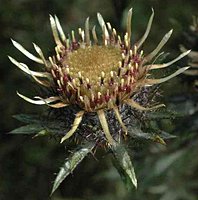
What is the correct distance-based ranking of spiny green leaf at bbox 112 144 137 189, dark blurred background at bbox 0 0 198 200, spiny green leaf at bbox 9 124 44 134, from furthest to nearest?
1. dark blurred background at bbox 0 0 198 200
2. spiny green leaf at bbox 9 124 44 134
3. spiny green leaf at bbox 112 144 137 189

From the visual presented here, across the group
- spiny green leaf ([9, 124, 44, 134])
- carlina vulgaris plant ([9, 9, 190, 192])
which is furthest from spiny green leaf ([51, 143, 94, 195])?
spiny green leaf ([9, 124, 44, 134])

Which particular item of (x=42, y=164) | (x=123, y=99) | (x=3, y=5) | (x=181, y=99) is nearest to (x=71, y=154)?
(x=123, y=99)

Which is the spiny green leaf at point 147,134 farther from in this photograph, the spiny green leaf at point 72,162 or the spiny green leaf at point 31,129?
the spiny green leaf at point 31,129

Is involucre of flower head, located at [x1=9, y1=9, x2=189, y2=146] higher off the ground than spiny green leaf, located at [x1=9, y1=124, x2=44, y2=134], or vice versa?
involucre of flower head, located at [x1=9, y1=9, x2=189, y2=146]

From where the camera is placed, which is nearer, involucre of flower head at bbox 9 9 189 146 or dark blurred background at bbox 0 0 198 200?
involucre of flower head at bbox 9 9 189 146

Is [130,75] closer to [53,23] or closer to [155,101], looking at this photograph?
[155,101]

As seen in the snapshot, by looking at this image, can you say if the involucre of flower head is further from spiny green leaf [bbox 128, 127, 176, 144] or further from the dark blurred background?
the dark blurred background
